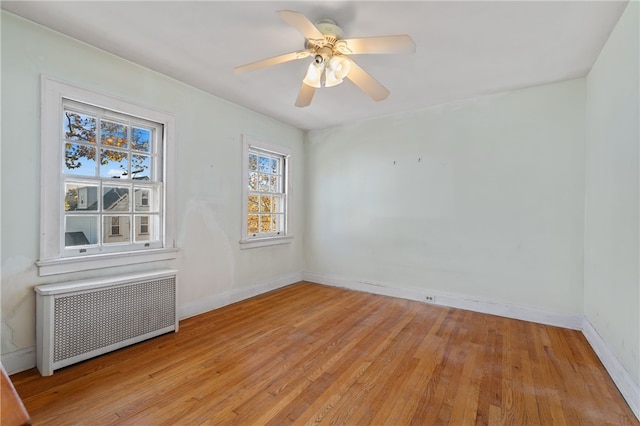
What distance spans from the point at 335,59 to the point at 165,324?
2.90 m

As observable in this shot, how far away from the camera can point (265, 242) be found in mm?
4320

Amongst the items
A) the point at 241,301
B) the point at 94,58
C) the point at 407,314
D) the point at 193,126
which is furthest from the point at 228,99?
the point at 407,314

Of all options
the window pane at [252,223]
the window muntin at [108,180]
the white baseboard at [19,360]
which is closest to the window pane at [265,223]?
the window pane at [252,223]

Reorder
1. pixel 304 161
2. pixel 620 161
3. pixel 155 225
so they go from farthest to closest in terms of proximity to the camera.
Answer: pixel 304 161
pixel 155 225
pixel 620 161

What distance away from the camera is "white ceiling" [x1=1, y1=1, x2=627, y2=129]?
200cm

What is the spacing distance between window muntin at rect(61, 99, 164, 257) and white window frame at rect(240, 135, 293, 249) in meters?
1.10

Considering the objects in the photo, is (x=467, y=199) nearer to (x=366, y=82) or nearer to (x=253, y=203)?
(x=366, y=82)

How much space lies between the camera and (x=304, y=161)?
5.14 m

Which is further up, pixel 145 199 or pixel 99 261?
pixel 145 199

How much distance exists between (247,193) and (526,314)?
375cm

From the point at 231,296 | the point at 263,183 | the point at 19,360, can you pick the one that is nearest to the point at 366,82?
the point at 263,183

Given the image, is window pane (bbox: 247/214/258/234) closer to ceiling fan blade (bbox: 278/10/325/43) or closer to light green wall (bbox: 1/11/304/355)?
light green wall (bbox: 1/11/304/355)

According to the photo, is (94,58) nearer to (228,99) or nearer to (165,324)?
(228,99)

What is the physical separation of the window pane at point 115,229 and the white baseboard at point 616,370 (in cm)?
418
